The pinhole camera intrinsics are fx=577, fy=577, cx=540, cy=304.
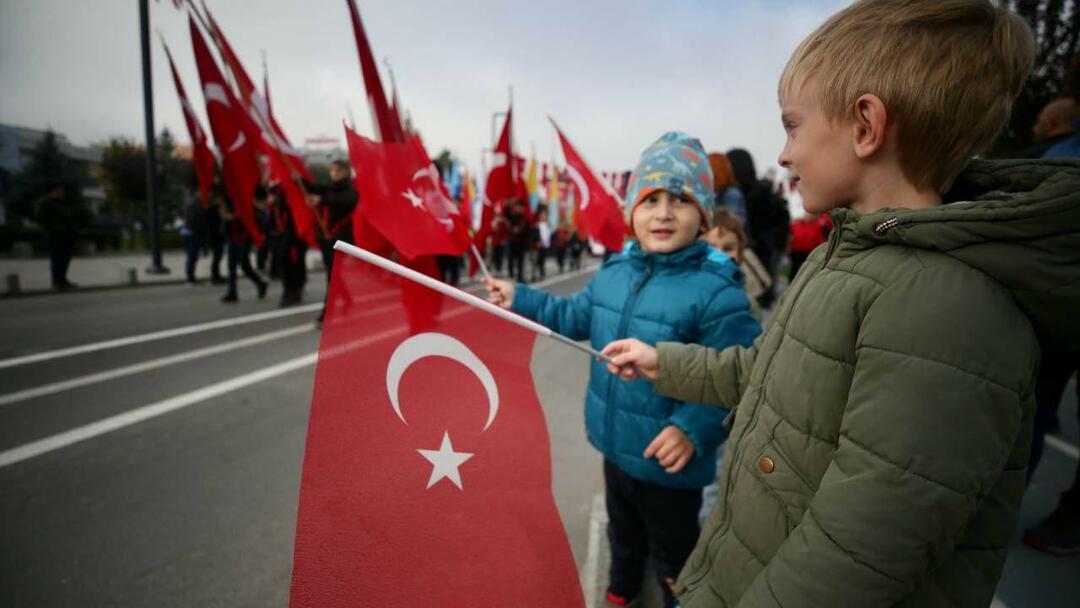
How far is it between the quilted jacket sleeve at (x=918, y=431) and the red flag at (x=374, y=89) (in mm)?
3823

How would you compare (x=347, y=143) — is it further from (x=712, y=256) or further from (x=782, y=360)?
(x=782, y=360)

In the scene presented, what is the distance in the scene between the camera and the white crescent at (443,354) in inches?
51.6

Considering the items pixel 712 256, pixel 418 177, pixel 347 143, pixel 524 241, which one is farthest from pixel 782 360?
pixel 524 241

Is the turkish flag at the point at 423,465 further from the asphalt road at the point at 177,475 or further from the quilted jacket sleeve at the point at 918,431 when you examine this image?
the asphalt road at the point at 177,475

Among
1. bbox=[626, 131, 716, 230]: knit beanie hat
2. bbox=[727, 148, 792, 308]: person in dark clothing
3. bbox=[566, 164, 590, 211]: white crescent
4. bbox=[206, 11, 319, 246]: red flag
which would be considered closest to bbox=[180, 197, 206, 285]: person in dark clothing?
bbox=[206, 11, 319, 246]: red flag

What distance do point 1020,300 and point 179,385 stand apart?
519 cm

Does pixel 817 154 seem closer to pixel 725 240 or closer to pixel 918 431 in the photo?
pixel 918 431

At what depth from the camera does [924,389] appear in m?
0.75

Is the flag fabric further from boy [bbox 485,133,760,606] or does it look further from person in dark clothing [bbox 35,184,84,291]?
person in dark clothing [bbox 35,184,84,291]

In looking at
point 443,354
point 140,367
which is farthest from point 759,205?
point 140,367

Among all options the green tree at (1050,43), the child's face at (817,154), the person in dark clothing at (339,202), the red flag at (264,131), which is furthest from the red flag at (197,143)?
the green tree at (1050,43)

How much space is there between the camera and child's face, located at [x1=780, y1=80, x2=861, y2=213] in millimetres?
938

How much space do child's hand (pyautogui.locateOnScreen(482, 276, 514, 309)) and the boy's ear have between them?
51.0 inches

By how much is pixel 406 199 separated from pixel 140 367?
4168 millimetres
